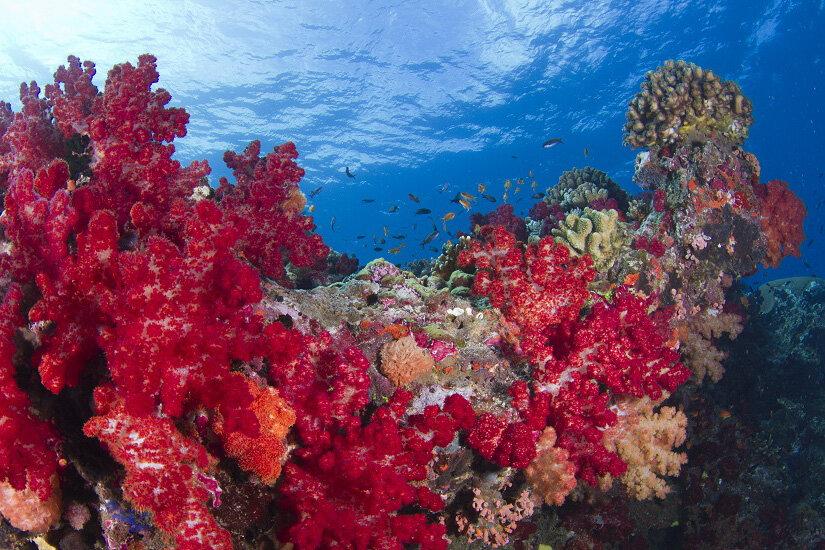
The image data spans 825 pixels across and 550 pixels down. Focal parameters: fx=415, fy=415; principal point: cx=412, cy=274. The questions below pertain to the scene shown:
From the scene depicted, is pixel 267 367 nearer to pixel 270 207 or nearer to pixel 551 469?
pixel 270 207

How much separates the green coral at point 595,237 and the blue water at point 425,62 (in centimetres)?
1311

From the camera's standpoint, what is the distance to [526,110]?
40.6m

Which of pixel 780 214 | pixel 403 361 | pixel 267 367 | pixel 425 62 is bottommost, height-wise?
pixel 267 367

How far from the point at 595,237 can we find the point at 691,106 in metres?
4.48

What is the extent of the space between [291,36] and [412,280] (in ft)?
95.6

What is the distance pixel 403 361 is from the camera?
435 cm

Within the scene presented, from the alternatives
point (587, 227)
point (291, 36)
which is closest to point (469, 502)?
point (587, 227)

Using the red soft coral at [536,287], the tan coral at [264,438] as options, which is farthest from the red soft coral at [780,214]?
the tan coral at [264,438]

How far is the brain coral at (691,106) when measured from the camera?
8.30 metres

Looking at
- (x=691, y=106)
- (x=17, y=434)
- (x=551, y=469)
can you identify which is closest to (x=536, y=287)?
(x=551, y=469)

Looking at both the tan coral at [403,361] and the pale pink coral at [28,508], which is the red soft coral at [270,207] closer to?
the tan coral at [403,361]

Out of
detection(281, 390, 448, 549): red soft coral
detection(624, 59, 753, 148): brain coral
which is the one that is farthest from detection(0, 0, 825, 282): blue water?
detection(281, 390, 448, 549): red soft coral

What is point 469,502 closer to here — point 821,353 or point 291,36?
point 821,353

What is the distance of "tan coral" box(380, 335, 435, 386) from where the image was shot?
4359 millimetres
